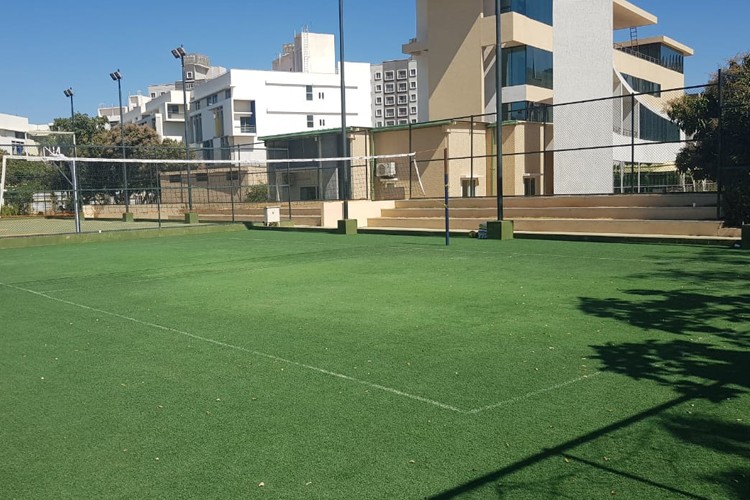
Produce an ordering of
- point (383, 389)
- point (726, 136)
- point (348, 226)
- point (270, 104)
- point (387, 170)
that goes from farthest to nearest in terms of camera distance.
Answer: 1. point (270, 104)
2. point (387, 170)
3. point (348, 226)
4. point (726, 136)
5. point (383, 389)

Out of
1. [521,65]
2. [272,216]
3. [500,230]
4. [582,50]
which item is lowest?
[500,230]

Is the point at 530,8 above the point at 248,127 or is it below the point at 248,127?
above

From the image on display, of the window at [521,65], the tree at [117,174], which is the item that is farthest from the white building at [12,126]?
the window at [521,65]

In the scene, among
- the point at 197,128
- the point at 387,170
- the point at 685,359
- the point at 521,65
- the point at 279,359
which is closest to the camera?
Answer: the point at 685,359

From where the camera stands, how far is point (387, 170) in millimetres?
30016

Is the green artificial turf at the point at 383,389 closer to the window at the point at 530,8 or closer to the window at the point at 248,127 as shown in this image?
the window at the point at 530,8

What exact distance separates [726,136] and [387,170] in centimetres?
1386

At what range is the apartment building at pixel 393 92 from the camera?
16344 cm

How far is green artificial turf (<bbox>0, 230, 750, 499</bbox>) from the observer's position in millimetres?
3768

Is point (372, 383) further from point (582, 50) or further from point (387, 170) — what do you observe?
point (582, 50)

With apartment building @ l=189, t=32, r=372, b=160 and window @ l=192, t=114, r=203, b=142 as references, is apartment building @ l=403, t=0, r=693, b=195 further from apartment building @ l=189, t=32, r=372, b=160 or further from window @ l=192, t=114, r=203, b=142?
window @ l=192, t=114, r=203, b=142

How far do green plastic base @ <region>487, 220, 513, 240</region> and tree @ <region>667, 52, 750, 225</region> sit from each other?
5.27m

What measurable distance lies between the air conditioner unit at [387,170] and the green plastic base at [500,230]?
36.9 ft

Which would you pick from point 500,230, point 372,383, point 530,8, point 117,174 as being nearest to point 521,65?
point 530,8
